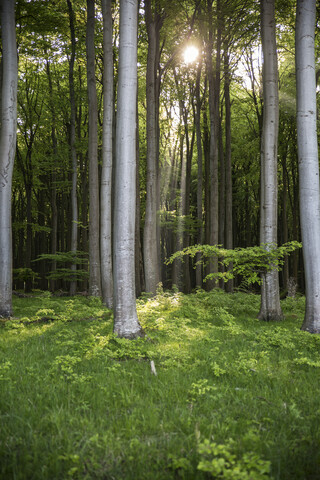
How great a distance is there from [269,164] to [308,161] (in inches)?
60.4

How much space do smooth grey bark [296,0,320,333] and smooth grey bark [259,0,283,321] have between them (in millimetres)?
1265

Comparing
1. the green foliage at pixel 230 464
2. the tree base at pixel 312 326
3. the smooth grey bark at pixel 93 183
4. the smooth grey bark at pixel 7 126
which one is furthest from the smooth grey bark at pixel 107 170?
the green foliage at pixel 230 464

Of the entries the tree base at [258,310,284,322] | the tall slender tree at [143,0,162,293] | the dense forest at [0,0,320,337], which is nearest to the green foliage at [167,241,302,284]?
the dense forest at [0,0,320,337]

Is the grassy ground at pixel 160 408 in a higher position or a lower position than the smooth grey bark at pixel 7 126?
lower

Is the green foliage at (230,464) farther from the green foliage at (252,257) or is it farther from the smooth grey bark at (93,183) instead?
the smooth grey bark at (93,183)

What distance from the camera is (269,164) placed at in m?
8.36

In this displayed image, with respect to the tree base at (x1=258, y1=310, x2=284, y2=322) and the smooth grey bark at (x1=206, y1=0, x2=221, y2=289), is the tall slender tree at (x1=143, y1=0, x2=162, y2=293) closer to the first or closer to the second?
the smooth grey bark at (x1=206, y1=0, x2=221, y2=289)

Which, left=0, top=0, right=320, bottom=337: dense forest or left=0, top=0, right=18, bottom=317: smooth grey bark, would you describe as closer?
left=0, top=0, right=320, bottom=337: dense forest

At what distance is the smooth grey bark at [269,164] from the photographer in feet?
27.2

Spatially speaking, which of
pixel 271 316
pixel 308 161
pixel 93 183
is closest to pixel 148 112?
pixel 93 183

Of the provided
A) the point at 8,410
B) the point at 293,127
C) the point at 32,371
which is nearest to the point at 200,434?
the point at 8,410

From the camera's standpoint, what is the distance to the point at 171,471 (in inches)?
92.0

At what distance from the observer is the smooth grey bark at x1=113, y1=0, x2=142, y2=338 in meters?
5.84

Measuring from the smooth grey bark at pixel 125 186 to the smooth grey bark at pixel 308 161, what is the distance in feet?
12.5
